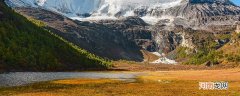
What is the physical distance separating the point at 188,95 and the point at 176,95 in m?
1.95

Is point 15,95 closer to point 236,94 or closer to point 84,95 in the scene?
point 84,95

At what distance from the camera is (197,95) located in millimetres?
73062

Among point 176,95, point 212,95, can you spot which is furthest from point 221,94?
point 176,95

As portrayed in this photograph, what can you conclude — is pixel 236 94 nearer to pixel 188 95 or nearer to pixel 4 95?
pixel 188 95

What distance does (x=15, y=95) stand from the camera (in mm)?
70375

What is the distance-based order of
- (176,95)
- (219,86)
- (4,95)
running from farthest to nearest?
(219,86) → (176,95) → (4,95)

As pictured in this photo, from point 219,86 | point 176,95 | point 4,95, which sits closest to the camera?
point 4,95

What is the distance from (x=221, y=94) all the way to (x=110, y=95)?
17887 millimetres

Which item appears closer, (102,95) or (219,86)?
(102,95)

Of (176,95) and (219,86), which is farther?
(219,86)

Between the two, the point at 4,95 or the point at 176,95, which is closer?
the point at 4,95

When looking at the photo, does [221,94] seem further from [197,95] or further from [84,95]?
[84,95]

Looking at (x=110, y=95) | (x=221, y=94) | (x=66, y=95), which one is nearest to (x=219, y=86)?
(x=221, y=94)

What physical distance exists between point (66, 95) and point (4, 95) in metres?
9.48
